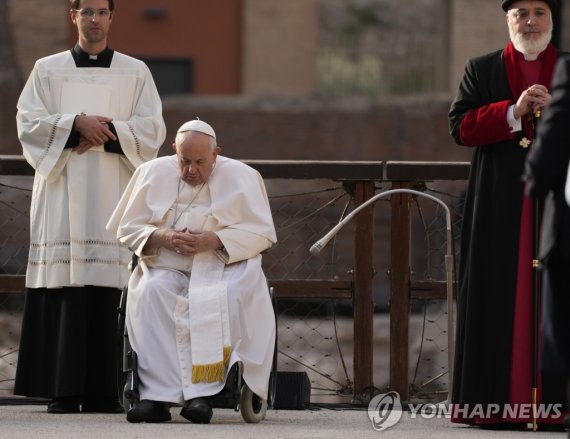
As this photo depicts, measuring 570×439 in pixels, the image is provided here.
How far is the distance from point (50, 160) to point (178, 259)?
110 centimetres

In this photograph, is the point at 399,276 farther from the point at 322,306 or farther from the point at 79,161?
the point at 322,306

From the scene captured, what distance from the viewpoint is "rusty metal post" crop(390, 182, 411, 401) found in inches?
395

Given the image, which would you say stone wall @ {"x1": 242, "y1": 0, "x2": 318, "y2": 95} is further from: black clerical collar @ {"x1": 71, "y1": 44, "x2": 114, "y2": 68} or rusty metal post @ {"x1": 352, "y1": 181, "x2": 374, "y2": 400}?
black clerical collar @ {"x1": 71, "y1": 44, "x2": 114, "y2": 68}

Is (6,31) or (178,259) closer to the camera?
(178,259)

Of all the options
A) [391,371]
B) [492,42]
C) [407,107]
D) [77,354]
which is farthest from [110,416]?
[492,42]

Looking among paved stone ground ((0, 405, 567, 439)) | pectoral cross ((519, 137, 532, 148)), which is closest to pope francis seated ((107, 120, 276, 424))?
paved stone ground ((0, 405, 567, 439))

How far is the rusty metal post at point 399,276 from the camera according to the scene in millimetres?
10023

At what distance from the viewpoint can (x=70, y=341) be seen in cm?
935

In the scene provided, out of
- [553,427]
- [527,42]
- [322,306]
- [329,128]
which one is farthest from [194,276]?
[329,128]

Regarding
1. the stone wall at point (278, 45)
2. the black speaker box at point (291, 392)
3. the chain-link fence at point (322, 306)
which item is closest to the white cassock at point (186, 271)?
the black speaker box at point (291, 392)

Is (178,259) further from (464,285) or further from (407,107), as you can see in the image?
(407,107)

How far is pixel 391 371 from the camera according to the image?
33.0 feet

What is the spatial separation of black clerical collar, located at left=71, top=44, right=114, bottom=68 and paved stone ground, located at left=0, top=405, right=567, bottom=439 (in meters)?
1.99

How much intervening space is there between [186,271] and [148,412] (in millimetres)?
800
